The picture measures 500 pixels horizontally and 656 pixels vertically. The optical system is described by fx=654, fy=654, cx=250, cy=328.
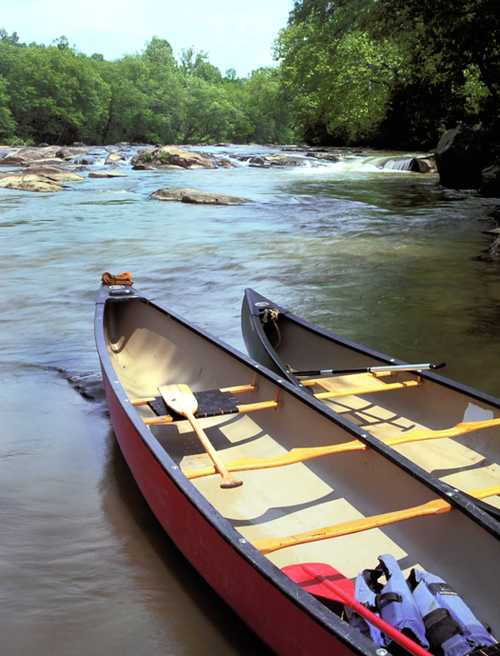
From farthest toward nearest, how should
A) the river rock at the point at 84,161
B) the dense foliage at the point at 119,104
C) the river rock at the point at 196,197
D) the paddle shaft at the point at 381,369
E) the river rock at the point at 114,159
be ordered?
1. the dense foliage at the point at 119,104
2. the river rock at the point at 114,159
3. the river rock at the point at 84,161
4. the river rock at the point at 196,197
5. the paddle shaft at the point at 381,369

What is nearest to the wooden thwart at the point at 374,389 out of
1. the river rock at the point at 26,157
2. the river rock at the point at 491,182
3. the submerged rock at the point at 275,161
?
the river rock at the point at 491,182

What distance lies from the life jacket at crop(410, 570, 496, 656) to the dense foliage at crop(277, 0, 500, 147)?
48.1 feet

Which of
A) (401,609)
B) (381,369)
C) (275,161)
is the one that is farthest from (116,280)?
(275,161)

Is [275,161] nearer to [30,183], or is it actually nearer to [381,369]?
[30,183]

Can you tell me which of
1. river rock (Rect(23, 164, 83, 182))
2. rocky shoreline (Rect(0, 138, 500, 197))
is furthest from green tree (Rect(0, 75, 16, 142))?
river rock (Rect(23, 164, 83, 182))

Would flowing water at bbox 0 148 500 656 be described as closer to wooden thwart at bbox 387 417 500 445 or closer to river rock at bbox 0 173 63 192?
river rock at bbox 0 173 63 192

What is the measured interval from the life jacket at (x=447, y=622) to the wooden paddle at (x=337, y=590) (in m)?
0.14

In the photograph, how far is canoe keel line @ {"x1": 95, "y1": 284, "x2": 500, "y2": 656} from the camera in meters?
2.59

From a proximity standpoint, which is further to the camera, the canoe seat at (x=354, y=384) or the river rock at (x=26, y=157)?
the river rock at (x=26, y=157)

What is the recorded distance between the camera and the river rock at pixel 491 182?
67.6ft

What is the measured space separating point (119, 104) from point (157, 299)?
238 feet

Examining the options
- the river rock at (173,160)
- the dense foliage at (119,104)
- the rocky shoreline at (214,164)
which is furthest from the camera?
the dense foliage at (119,104)

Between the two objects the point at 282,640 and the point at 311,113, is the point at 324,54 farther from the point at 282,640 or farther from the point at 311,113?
the point at 282,640

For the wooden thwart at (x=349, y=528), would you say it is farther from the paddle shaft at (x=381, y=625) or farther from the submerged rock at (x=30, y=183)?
the submerged rock at (x=30, y=183)
